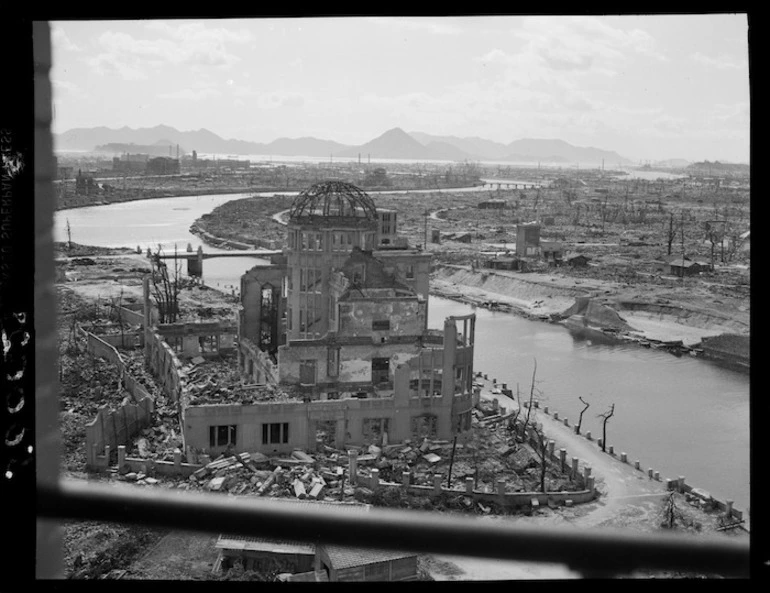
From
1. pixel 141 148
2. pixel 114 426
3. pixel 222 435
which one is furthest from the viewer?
pixel 141 148

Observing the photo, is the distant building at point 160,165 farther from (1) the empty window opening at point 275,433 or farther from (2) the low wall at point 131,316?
(1) the empty window opening at point 275,433

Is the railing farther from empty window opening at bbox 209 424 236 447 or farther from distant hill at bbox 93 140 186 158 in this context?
distant hill at bbox 93 140 186 158

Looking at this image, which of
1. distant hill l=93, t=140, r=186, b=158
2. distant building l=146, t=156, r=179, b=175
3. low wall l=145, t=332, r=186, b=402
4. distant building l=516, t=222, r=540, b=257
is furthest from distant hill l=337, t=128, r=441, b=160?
low wall l=145, t=332, r=186, b=402

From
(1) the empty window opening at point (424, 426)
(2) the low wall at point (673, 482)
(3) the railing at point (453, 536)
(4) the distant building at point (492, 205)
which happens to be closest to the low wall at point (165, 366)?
(1) the empty window opening at point (424, 426)

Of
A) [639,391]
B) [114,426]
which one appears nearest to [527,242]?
[639,391]

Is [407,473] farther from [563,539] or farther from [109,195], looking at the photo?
[109,195]

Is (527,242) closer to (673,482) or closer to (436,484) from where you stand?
(673,482)
